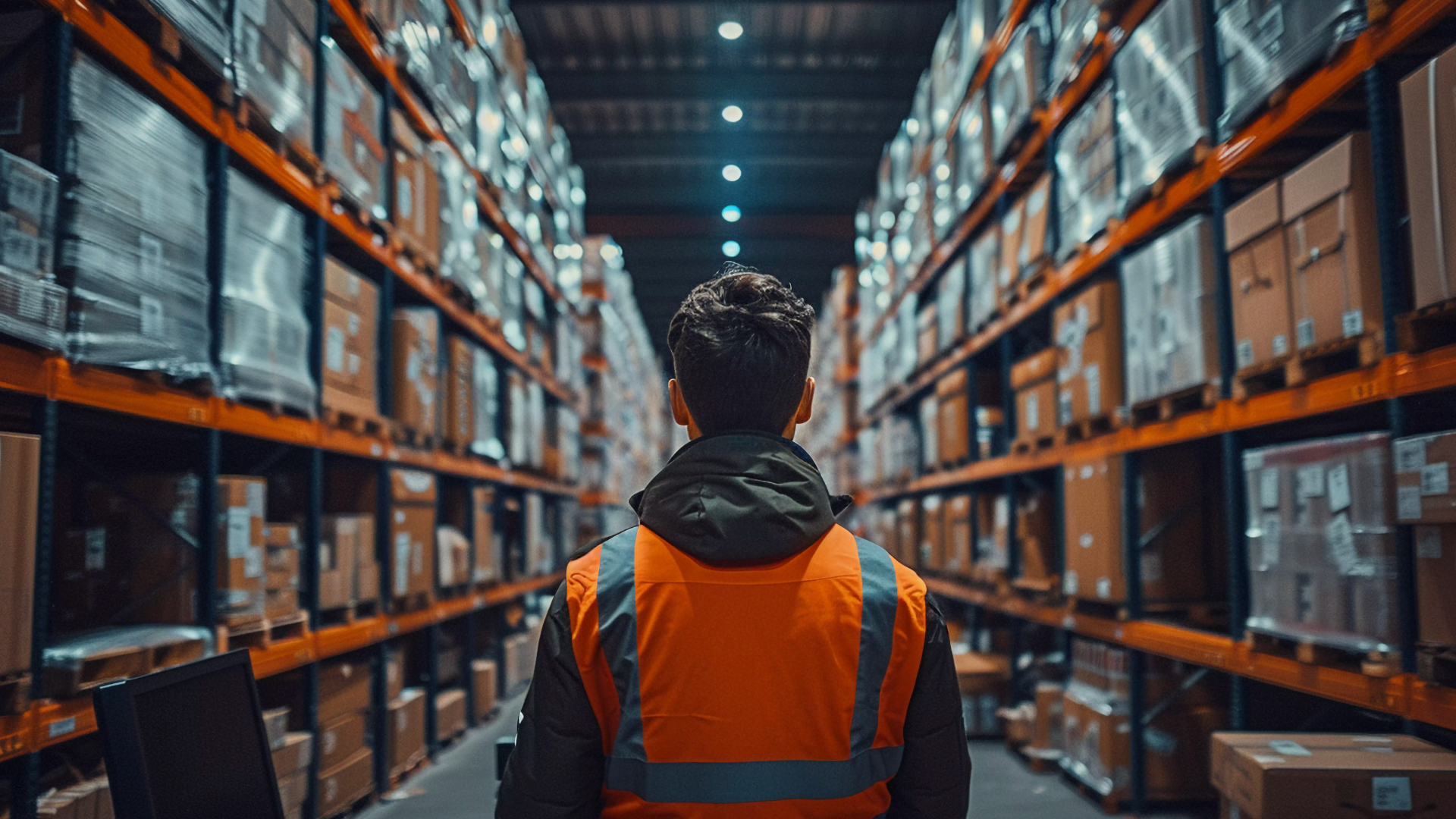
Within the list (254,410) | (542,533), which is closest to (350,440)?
(254,410)

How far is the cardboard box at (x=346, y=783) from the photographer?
14.3 ft

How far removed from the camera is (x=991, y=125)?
640 cm

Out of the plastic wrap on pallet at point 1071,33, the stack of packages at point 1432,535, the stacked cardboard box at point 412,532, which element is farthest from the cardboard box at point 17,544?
the plastic wrap on pallet at point 1071,33

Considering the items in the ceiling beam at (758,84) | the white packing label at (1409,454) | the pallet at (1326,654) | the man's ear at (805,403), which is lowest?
the pallet at (1326,654)

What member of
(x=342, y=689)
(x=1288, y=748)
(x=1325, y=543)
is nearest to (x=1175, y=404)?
(x=1325, y=543)

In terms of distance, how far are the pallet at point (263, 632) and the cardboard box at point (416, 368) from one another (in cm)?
155

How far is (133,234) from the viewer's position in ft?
9.70

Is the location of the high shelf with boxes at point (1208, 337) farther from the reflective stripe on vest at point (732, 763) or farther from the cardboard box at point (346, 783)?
the cardboard box at point (346, 783)

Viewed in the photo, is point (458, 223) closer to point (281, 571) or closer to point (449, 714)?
point (281, 571)

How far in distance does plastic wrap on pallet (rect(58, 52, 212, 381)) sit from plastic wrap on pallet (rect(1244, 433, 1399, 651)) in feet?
12.0

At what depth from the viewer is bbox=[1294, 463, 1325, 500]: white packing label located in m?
3.10

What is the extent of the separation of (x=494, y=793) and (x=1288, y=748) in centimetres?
412

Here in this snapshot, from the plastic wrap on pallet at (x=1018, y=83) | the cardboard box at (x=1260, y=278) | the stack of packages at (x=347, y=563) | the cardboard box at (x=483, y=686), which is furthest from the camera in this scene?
the cardboard box at (x=483, y=686)

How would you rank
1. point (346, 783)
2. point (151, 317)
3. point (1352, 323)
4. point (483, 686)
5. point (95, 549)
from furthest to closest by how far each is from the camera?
point (483, 686), point (346, 783), point (95, 549), point (151, 317), point (1352, 323)
